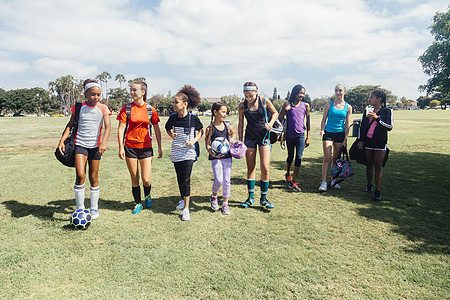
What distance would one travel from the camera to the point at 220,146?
4.54 meters

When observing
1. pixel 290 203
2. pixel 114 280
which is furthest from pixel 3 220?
pixel 290 203

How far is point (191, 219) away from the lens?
4535 mm

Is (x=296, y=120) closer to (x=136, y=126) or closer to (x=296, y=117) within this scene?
(x=296, y=117)

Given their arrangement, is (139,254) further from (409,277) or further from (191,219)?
(409,277)

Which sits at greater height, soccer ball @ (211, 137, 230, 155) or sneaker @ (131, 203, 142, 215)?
soccer ball @ (211, 137, 230, 155)

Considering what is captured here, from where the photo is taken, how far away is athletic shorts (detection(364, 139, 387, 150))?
554cm

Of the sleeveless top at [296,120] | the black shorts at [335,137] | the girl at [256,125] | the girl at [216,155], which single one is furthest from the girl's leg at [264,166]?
the black shorts at [335,137]

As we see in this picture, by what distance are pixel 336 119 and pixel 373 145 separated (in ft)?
3.11

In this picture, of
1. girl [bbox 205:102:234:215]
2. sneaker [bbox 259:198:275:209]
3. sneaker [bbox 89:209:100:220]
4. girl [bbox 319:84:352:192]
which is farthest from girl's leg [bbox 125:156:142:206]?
girl [bbox 319:84:352:192]

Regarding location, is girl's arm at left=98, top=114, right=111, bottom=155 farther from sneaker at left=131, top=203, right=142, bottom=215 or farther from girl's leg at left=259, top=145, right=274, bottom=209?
girl's leg at left=259, top=145, right=274, bottom=209

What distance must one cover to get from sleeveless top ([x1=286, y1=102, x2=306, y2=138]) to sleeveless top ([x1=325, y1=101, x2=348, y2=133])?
0.61 m

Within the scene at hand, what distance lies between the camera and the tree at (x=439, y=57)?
29.6 feet

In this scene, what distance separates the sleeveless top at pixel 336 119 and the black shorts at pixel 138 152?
Answer: 13.4 feet

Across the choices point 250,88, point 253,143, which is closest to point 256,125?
point 253,143
